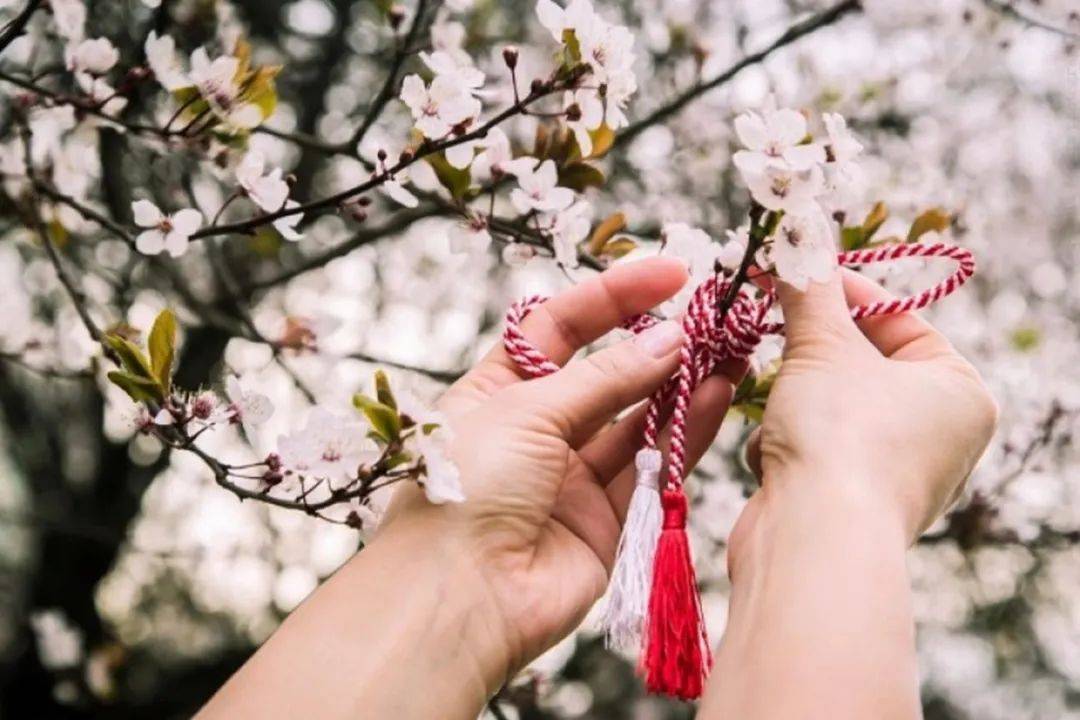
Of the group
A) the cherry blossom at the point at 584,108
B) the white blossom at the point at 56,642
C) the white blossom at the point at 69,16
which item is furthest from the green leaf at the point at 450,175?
the white blossom at the point at 56,642

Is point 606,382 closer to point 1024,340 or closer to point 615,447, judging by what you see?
point 615,447

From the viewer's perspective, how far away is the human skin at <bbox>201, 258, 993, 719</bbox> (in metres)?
0.93

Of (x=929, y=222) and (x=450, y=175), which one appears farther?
(x=929, y=222)

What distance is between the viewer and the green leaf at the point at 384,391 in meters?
0.92

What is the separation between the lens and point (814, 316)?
1094 mm

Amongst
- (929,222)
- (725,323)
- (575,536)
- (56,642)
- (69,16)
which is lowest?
(56,642)

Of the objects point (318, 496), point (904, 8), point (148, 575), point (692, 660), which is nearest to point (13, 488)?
point (148, 575)

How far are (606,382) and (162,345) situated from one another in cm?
47

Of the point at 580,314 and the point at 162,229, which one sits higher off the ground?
the point at 162,229

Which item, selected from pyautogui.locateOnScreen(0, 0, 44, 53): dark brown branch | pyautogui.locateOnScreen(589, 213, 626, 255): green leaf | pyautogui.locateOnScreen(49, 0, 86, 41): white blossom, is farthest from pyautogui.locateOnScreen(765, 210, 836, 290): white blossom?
pyautogui.locateOnScreen(49, 0, 86, 41): white blossom

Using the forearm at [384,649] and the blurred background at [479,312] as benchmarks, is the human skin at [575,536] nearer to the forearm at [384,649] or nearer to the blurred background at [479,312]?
the forearm at [384,649]

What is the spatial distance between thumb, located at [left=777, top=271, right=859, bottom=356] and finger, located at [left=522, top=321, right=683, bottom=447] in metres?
0.13

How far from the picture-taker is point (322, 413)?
99cm

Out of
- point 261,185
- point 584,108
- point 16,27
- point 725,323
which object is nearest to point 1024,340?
point 725,323
